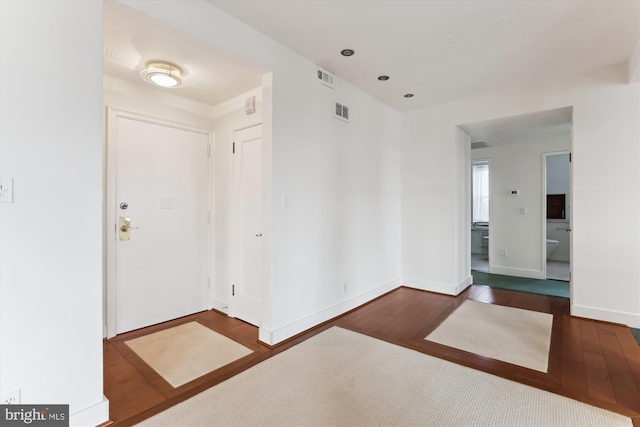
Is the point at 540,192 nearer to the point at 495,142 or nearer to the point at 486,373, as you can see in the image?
the point at 495,142

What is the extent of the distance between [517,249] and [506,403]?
14.3 ft

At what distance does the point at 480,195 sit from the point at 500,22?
6.07m

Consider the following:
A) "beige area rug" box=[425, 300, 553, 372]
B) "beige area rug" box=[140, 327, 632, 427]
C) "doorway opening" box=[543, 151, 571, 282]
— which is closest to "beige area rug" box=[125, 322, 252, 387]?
"beige area rug" box=[140, 327, 632, 427]

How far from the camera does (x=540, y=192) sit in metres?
5.21

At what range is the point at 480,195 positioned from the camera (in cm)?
771

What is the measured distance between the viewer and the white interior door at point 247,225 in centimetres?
330

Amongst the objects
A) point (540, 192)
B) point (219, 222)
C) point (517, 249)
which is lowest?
point (517, 249)

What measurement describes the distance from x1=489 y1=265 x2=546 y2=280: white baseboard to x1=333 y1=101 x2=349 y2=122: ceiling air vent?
4.28 m

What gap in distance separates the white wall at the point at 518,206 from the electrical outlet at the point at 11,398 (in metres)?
6.38

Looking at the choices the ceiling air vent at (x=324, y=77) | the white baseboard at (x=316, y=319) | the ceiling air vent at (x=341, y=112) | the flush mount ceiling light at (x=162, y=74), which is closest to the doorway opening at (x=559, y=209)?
the white baseboard at (x=316, y=319)

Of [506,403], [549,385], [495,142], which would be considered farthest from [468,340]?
[495,142]

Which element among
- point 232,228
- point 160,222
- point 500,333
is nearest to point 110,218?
point 160,222

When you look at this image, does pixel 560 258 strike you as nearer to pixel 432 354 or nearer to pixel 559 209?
pixel 559 209

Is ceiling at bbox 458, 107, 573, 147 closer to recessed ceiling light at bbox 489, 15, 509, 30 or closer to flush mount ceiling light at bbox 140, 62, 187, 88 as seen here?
recessed ceiling light at bbox 489, 15, 509, 30
